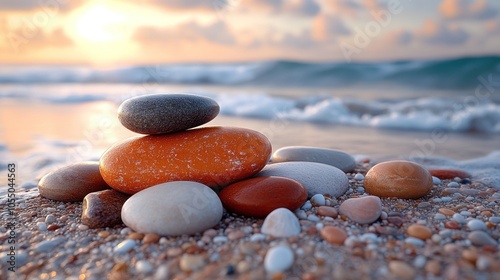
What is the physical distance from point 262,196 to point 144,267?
819 mm

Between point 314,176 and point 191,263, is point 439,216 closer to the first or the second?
point 314,176

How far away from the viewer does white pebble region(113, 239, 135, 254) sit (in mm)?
2025

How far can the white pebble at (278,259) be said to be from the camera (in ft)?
5.74

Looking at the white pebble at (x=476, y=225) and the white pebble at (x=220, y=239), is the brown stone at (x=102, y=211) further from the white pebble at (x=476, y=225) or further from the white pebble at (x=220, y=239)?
the white pebble at (x=476, y=225)

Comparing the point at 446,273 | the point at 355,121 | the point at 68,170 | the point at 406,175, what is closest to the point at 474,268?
the point at 446,273

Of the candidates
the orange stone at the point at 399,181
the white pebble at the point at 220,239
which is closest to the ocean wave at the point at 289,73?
the orange stone at the point at 399,181

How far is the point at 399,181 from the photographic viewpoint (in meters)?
2.80

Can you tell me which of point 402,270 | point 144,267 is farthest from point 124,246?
point 402,270

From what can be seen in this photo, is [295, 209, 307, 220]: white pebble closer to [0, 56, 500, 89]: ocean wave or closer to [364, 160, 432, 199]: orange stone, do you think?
[364, 160, 432, 199]: orange stone

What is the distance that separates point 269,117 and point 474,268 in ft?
24.4

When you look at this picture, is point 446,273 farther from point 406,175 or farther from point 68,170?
point 68,170

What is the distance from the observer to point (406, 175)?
9.29 ft

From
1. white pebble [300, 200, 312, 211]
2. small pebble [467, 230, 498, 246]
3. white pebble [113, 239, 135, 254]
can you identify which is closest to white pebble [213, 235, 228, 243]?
white pebble [113, 239, 135, 254]

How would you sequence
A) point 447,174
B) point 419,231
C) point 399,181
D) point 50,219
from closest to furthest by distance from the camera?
point 419,231 → point 50,219 → point 399,181 → point 447,174
